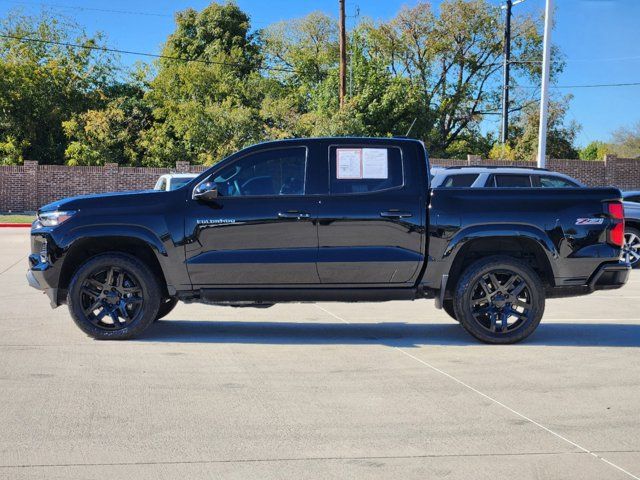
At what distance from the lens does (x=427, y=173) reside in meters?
8.21

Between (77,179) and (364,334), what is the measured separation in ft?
103

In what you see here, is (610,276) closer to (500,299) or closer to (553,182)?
(500,299)

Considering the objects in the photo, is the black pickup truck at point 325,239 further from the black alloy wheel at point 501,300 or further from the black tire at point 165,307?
the black tire at point 165,307

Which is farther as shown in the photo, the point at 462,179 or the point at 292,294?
the point at 462,179

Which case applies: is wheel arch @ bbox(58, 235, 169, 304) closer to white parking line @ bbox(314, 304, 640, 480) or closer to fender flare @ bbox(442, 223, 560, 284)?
white parking line @ bbox(314, 304, 640, 480)

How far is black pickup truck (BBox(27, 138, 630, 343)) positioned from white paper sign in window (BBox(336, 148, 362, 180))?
1cm

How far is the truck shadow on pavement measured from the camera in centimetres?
834

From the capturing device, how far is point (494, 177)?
14.7 m

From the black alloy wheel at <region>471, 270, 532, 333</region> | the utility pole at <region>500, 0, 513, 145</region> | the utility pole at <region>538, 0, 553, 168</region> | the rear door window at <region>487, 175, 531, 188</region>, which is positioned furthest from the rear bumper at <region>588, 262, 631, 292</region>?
the utility pole at <region>500, 0, 513, 145</region>

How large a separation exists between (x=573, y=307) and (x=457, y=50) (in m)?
42.2

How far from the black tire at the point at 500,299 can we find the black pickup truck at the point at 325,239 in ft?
0.04

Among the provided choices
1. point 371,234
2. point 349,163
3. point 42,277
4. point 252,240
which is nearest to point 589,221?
point 371,234

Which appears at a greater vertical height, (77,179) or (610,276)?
(77,179)

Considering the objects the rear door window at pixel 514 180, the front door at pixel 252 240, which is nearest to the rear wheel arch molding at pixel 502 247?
the front door at pixel 252 240
